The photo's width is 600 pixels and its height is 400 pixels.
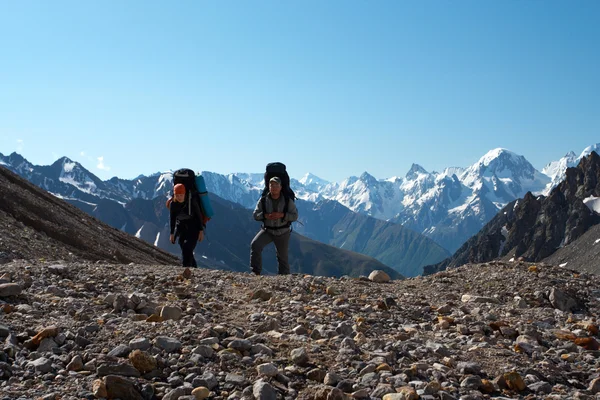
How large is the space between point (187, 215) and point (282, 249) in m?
3.26

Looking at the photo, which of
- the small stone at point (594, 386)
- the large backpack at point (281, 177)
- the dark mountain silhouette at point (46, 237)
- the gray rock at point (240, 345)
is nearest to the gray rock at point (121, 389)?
the gray rock at point (240, 345)

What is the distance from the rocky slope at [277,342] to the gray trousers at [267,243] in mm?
4624

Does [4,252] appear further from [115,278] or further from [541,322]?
[541,322]

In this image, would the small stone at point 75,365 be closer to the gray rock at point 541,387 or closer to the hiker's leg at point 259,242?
the gray rock at point 541,387

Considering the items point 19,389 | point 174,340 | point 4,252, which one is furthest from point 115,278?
point 4,252

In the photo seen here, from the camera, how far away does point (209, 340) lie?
761 cm

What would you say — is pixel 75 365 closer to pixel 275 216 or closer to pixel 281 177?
pixel 275 216

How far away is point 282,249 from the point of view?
58.9 feet

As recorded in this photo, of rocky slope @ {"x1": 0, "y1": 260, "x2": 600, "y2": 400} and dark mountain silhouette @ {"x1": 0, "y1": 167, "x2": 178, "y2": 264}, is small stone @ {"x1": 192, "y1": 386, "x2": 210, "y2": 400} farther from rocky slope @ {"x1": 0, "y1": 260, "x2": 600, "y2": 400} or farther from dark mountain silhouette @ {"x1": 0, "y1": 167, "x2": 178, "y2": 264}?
dark mountain silhouette @ {"x1": 0, "y1": 167, "x2": 178, "y2": 264}

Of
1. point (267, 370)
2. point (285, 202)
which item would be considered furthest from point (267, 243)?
point (267, 370)

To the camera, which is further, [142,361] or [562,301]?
[562,301]

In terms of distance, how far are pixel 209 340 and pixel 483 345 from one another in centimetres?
420

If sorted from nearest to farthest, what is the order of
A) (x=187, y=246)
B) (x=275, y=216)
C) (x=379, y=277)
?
(x=379, y=277), (x=275, y=216), (x=187, y=246)

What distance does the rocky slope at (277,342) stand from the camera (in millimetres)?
6406
